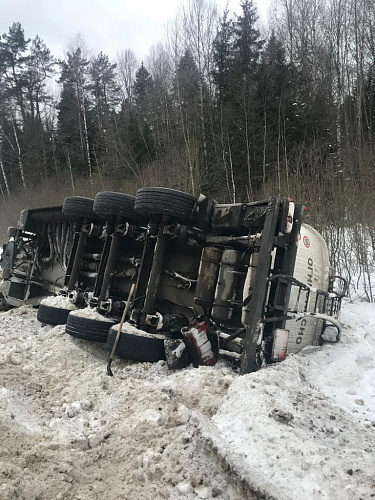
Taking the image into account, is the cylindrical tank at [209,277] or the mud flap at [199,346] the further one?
the cylindrical tank at [209,277]

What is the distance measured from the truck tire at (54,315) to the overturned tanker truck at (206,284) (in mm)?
17

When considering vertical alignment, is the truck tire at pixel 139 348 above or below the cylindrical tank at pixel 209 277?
below

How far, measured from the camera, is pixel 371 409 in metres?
3.01

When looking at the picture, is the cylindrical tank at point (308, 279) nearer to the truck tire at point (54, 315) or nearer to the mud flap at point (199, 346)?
the mud flap at point (199, 346)

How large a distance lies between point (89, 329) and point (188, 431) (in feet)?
7.67

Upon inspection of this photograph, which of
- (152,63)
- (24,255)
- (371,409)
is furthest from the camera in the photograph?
(152,63)

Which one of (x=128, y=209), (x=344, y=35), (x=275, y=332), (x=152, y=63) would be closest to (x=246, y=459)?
(x=275, y=332)

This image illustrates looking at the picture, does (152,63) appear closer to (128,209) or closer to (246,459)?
(128,209)

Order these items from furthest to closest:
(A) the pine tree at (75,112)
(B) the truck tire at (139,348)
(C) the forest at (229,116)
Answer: (A) the pine tree at (75,112), (C) the forest at (229,116), (B) the truck tire at (139,348)

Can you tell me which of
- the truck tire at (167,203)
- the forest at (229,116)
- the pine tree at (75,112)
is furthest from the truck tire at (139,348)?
the pine tree at (75,112)

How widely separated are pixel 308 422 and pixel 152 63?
3197 cm

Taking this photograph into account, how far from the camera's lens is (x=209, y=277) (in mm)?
4395

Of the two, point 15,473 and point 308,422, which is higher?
point 308,422

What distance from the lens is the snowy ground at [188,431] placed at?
2170 millimetres
